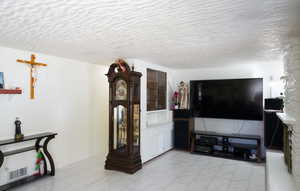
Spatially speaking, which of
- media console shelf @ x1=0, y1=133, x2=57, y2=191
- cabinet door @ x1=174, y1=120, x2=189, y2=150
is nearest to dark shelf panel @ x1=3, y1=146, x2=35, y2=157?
media console shelf @ x1=0, y1=133, x2=57, y2=191

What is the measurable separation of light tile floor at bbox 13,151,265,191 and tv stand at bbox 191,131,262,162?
0.29 meters

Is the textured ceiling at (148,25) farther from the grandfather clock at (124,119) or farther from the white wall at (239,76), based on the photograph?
the white wall at (239,76)

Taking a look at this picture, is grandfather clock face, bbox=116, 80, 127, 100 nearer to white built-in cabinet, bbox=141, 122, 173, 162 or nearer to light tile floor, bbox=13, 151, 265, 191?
white built-in cabinet, bbox=141, 122, 173, 162

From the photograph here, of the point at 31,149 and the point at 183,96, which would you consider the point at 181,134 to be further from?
the point at 31,149

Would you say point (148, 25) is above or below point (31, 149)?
above

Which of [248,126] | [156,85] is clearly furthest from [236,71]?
[156,85]

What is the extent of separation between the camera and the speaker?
4146 mm

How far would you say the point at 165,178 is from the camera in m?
3.46

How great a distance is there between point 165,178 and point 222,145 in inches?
79.5

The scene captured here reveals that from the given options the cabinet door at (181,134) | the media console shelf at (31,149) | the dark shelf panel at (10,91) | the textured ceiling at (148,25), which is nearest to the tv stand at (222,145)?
→ the cabinet door at (181,134)

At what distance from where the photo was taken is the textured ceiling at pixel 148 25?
1.67 metres

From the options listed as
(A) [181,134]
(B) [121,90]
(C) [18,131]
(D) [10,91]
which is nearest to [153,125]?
(A) [181,134]

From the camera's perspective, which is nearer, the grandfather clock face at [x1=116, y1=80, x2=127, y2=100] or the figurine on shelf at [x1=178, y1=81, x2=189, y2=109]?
the grandfather clock face at [x1=116, y1=80, x2=127, y2=100]

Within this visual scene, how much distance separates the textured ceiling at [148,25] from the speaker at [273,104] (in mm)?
1392
